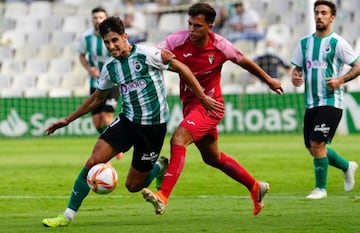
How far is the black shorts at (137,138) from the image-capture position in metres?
9.84

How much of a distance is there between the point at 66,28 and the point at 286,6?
660cm

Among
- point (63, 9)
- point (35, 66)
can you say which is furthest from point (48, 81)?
point (63, 9)

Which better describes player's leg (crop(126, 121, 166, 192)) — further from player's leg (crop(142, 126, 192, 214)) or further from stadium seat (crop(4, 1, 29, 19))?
stadium seat (crop(4, 1, 29, 19))

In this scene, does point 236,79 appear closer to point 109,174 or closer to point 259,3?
point 259,3

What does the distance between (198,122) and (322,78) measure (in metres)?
2.69

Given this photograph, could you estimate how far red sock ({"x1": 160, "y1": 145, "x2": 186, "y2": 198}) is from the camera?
9.55 meters

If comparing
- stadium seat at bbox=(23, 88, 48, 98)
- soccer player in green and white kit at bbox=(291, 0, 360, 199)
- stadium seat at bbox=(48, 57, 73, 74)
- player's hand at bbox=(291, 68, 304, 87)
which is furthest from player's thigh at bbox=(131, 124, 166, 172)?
stadium seat at bbox=(48, 57, 73, 74)

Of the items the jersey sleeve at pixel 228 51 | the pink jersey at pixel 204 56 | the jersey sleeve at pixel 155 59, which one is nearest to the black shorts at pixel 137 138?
the jersey sleeve at pixel 155 59

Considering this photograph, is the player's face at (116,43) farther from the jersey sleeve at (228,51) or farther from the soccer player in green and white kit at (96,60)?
the soccer player in green and white kit at (96,60)

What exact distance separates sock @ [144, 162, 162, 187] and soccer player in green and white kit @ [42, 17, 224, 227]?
1.36 ft

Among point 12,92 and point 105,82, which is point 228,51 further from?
point 12,92

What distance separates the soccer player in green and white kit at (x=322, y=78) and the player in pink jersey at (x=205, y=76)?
1793mm

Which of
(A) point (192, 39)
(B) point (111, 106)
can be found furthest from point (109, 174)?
(B) point (111, 106)

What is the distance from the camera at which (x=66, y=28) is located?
31094 millimetres
